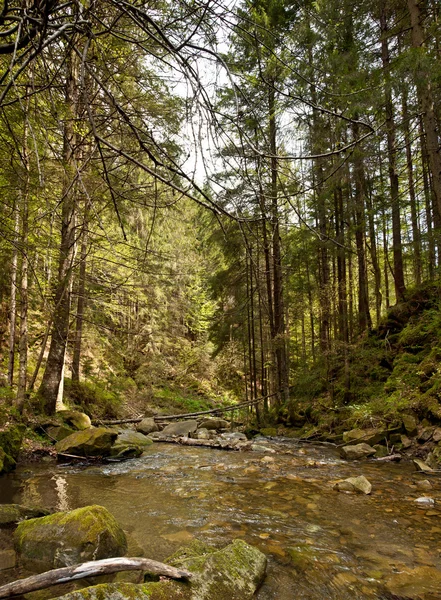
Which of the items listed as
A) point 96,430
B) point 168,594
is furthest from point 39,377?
point 168,594

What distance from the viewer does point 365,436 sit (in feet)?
26.7

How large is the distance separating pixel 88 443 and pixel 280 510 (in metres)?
4.46

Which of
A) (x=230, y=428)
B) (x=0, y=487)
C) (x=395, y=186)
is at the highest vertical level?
(x=395, y=186)

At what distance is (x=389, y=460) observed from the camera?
22.7 ft

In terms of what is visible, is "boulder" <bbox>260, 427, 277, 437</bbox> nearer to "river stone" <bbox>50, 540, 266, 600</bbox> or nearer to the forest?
the forest

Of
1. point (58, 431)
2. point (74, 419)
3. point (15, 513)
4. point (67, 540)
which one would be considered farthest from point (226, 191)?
point (74, 419)

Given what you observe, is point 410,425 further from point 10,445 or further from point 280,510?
point 10,445

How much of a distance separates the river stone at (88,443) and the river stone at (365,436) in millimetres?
5342

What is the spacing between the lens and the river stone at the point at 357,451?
7.36 metres

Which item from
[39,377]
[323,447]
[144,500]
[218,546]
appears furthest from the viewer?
[39,377]

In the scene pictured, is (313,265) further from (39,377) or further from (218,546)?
(218,546)

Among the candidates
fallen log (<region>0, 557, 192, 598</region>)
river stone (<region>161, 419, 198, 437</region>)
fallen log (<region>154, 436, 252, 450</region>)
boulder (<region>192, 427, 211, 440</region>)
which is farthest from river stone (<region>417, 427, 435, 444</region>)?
river stone (<region>161, 419, 198, 437</region>)

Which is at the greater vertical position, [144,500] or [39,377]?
[39,377]

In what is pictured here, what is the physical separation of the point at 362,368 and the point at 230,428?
5.81m
